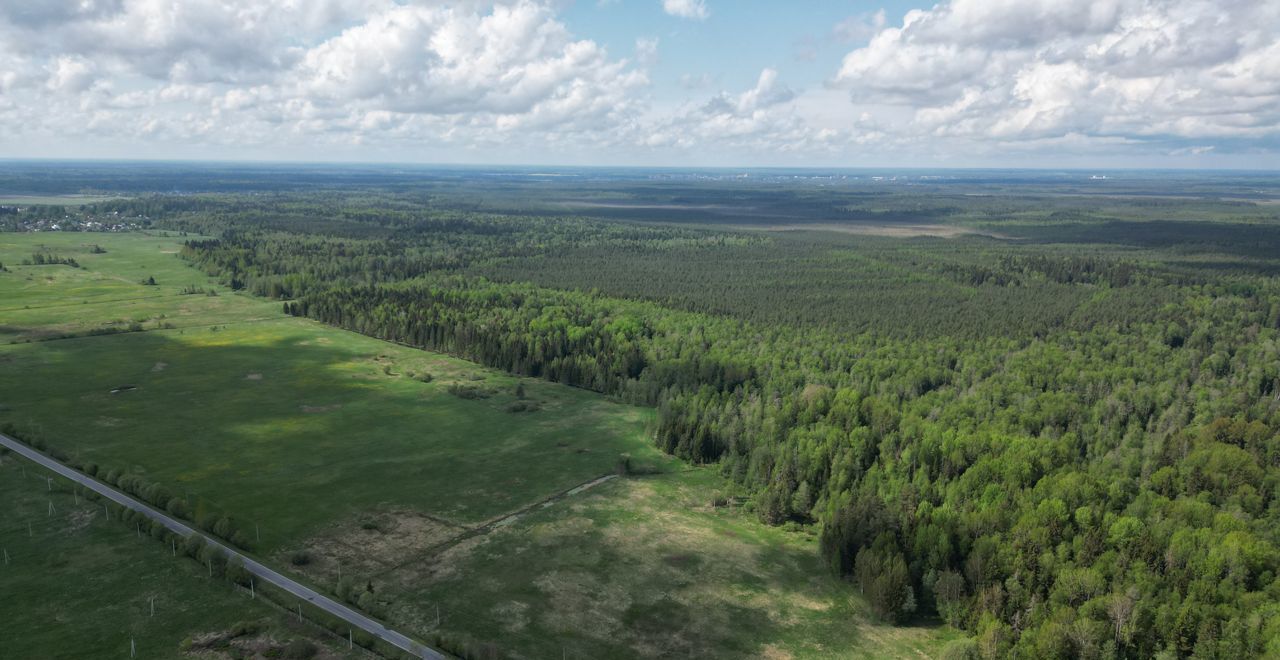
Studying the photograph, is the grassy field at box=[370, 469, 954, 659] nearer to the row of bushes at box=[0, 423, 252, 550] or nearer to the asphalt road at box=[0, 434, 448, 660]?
the asphalt road at box=[0, 434, 448, 660]

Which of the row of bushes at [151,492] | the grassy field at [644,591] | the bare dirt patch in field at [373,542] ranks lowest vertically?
the grassy field at [644,591]

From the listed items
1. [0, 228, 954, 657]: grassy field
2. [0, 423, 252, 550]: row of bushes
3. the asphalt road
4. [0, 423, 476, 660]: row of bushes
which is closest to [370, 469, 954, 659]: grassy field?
[0, 228, 954, 657]: grassy field

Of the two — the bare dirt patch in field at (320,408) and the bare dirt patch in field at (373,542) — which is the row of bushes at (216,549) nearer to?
the bare dirt patch in field at (373,542)

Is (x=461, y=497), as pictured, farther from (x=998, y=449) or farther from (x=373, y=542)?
(x=998, y=449)

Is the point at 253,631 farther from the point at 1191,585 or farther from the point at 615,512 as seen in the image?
the point at 1191,585

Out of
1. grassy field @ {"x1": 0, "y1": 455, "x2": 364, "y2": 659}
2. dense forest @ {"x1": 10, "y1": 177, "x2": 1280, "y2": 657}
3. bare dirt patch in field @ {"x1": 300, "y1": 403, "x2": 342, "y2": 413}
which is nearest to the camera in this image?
grassy field @ {"x1": 0, "y1": 455, "x2": 364, "y2": 659}

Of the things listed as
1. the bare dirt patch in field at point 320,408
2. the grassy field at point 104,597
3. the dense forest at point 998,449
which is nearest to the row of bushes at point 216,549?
the grassy field at point 104,597
